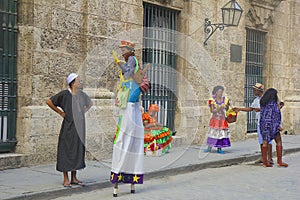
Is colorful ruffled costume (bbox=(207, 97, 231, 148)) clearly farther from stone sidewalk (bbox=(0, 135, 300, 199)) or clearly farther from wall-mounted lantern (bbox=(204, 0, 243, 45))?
wall-mounted lantern (bbox=(204, 0, 243, 45))

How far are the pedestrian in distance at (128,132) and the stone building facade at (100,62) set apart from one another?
2533 mm

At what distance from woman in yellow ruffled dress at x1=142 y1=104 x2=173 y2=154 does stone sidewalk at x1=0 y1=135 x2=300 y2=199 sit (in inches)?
11.2

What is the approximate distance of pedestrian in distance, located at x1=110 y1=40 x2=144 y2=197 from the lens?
7.51 metres

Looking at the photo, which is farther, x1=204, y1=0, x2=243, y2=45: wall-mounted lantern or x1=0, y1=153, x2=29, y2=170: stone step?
x1=204, y1=0, x2=243, y2=45: wall-mounted lantern

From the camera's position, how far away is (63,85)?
10258 millimetres

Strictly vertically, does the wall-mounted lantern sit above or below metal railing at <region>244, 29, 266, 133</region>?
above

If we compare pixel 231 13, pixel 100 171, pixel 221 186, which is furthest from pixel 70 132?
pixel 231 13

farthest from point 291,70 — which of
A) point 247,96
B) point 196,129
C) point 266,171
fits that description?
point 266,171

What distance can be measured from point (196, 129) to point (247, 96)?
370 centimetres

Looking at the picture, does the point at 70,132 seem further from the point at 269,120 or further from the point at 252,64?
the point at 252,64

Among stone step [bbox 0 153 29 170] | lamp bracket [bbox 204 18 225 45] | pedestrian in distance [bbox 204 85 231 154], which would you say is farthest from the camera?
lamp bracket [bbox 204 18 225 45]

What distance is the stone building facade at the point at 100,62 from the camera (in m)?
9.62

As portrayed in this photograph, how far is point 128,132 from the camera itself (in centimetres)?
759

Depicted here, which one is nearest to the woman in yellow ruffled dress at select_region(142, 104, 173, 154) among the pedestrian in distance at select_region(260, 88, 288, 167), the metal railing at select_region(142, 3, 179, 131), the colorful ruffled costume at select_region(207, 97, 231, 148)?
the metal railing at select_region(142, 3, 179, 131)
